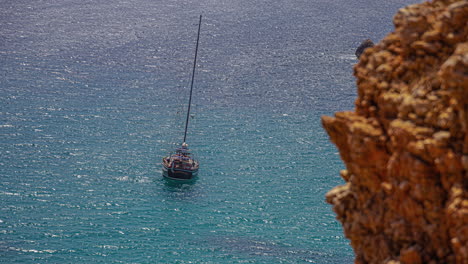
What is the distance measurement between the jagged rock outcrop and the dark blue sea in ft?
194

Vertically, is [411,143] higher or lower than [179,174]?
lower

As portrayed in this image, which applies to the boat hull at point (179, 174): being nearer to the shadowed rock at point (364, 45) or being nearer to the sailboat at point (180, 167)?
the sailboat at point (180, 167)

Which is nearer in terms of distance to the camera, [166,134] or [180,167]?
[180,167]

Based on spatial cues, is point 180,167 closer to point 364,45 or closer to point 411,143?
point 364,45

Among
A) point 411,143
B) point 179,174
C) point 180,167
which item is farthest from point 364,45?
point 411,143

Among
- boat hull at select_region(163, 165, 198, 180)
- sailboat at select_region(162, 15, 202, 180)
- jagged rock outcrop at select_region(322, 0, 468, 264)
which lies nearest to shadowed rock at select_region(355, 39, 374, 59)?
sailboat at select_region(162, 15, 202, 180)

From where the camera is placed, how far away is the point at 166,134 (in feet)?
363

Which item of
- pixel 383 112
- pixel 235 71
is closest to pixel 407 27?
pixel 383 112

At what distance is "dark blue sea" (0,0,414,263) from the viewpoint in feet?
253

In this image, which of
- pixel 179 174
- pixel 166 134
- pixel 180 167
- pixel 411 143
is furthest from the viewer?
pixel 166 134

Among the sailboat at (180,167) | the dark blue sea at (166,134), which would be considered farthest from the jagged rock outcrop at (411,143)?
the sailboat at (180,167)

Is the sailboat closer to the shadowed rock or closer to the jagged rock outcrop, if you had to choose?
the shadowed rock

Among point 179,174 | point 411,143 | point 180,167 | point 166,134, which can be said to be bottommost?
point 411,143

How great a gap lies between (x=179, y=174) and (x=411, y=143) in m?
83.9
